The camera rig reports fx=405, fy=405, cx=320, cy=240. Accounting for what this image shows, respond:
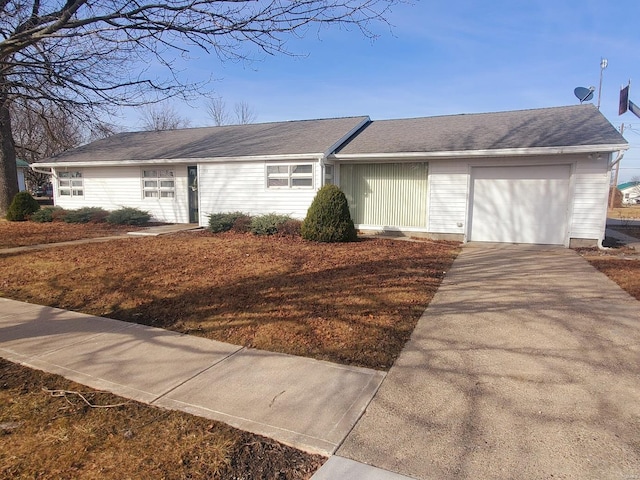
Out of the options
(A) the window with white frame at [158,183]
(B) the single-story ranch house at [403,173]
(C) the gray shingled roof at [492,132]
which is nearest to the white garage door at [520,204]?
(B) the single-story ranch house at [403,173]

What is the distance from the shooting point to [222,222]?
13.2 m

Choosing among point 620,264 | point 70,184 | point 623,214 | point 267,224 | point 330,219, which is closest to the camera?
point 620,264

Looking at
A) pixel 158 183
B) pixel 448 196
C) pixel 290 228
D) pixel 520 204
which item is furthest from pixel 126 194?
pixel 520 204

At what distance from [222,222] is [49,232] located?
556 centimetres

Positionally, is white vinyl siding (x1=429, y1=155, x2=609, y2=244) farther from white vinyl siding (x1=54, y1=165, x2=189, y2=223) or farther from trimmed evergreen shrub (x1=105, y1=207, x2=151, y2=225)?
trimmed evergreen shrub (x1=105, y1=207, x2=151, y2=225)

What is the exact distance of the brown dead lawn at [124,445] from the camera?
2.33 m

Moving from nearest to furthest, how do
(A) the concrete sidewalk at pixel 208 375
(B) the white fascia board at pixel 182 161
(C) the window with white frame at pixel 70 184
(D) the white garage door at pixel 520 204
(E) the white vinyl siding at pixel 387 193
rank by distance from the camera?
1. (A) the concrete sidewalk at pixel 208 375
2. (D) the white garage door at pixel 520 204
3. (E) the white vinyl siding at pixel 387 193
4. (B) the white fascia board at pixel 182 161
5. (C) the window with white frame at pixel 70 184

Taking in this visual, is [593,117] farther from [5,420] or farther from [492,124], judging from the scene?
[5,420]

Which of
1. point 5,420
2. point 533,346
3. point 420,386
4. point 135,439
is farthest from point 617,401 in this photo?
point 5,420

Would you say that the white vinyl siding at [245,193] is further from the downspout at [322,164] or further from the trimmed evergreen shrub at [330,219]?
the trimmed evergreen shrub at [330,219]

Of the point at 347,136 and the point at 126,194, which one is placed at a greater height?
the point at 347,136

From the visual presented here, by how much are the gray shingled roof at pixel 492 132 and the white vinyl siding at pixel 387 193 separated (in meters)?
0.73

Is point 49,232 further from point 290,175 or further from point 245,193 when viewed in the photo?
point 290,175

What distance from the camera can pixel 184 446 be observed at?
2549mm
